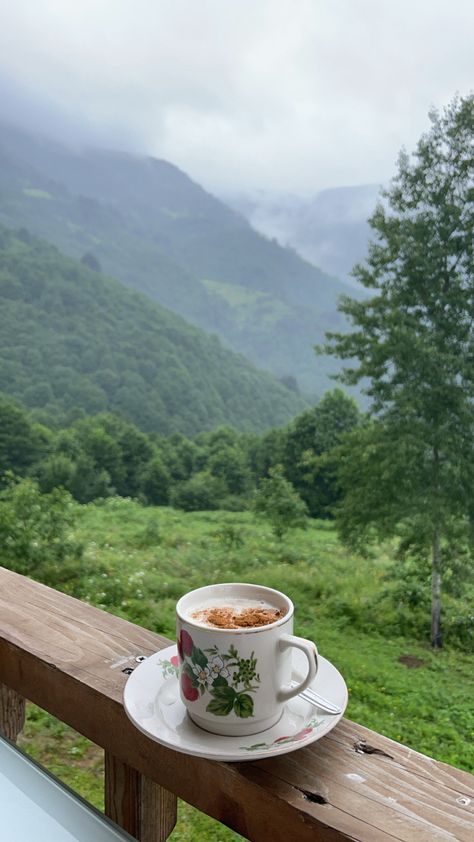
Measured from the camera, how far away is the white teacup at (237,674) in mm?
336

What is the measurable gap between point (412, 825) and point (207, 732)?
12 cm

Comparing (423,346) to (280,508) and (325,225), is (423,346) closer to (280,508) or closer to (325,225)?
(280,508)

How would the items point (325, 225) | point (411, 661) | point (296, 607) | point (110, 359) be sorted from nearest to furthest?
point (411, 661) → point (296, 607) → point (110, 359) → point (325, 225)

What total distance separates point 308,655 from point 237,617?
5 cm

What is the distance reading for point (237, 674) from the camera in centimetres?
34

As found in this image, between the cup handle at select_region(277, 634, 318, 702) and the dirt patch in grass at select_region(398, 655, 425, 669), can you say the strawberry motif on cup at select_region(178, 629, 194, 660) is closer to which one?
the cup handle at select_region(277, 634, 318, 702)

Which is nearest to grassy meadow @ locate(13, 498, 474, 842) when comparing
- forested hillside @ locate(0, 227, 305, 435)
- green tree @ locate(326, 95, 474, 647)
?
green tree @ locate(326, 95, 474, 647)

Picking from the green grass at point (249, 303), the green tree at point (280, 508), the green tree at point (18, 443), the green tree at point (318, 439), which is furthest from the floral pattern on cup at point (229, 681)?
the green grass at point (249, 303)

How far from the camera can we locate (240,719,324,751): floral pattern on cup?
1.07ft

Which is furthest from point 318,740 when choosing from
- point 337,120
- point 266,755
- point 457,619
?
point 337,120

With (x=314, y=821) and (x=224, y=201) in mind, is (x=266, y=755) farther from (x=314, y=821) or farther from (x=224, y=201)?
(x=224, y=201)

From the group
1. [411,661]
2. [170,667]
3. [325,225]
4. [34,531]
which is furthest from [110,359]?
[325,225]

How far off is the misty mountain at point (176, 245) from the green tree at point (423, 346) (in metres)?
23.4

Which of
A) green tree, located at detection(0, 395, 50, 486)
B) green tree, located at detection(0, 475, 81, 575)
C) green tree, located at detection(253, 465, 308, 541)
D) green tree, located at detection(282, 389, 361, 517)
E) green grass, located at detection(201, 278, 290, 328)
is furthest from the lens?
green grass, located at detection(201, 278, 290, 328)
